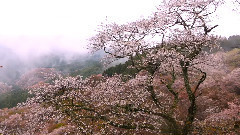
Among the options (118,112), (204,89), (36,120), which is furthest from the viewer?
(204,89)

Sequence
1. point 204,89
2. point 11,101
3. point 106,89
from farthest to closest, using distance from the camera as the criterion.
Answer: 1. point 11,101
2. point 204,89
3. point 106,89

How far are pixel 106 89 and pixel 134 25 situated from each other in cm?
393

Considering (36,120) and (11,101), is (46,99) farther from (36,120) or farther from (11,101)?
(11,101)

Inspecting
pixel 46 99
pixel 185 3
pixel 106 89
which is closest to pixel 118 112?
pixel 106 89

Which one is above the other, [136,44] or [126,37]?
[126,37]

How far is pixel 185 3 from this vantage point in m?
10.9

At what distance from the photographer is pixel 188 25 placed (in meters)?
10.9

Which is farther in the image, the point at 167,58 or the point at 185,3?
the point at 185,3

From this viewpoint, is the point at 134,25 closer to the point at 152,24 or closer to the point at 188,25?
the point at 152,24

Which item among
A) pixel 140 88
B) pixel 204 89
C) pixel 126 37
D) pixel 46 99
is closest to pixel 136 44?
pixel 126 37

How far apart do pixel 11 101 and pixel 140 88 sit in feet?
328

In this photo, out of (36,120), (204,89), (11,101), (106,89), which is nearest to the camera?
(36,120)

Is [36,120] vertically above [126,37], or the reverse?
[126,37]

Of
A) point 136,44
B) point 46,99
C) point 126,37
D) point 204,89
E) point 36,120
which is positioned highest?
point 126,37
